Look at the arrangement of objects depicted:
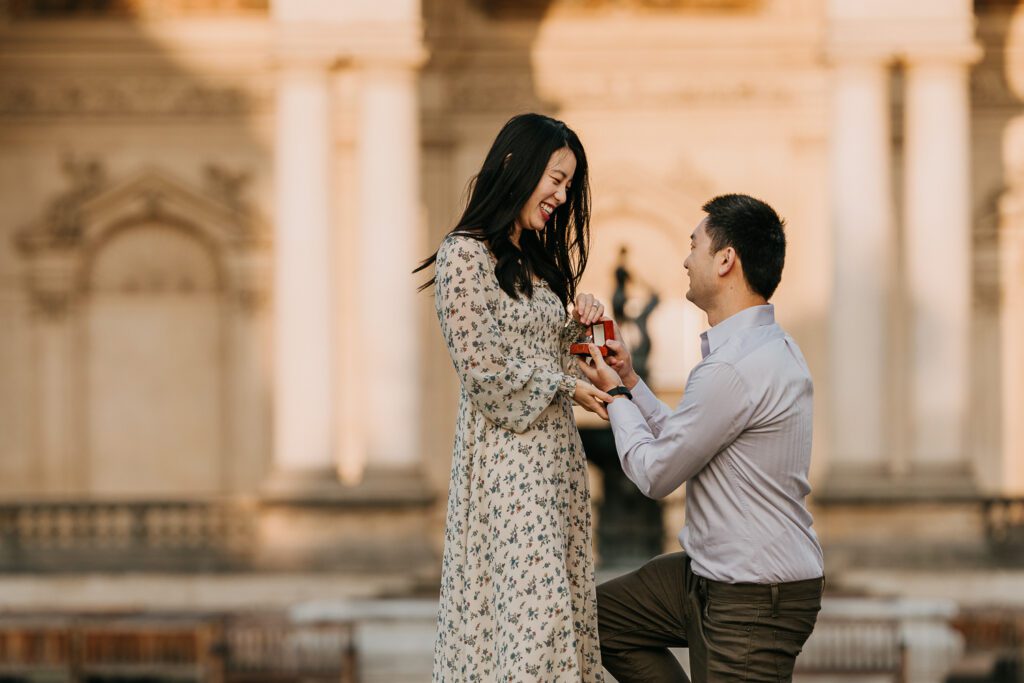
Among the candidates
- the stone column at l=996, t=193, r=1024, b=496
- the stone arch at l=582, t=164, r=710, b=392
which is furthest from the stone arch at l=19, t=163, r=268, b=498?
the stone column at l=996, t=193, r=1024, b=496

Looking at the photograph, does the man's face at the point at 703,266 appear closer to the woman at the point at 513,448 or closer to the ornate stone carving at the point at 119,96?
the woman at the point at 513,448

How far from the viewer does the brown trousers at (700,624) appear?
4.50 meters

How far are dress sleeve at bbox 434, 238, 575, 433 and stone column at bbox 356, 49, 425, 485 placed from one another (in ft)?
41.1

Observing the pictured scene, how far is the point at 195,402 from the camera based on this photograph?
20.6 metres

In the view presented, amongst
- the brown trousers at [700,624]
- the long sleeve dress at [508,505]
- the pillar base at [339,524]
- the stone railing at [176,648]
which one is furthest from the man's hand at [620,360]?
the pillar base at [339,524]

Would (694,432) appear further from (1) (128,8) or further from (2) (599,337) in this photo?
(1) (128,8)

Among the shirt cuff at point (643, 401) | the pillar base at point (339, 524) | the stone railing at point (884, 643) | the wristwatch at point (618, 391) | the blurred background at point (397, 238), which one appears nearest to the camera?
the wristwatch at point (618, 391)

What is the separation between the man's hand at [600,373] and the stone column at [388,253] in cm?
1245

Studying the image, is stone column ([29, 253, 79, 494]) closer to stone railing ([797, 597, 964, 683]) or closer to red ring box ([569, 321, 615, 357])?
stone railing ([797, 597, 964, 683])

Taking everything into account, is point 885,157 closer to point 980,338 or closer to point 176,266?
point 980,338

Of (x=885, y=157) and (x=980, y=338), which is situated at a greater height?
(x=885, y=157)

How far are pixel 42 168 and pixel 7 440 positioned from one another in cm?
321

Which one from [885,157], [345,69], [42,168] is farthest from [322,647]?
[42,168]

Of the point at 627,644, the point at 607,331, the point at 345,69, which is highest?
the point at 345,69
